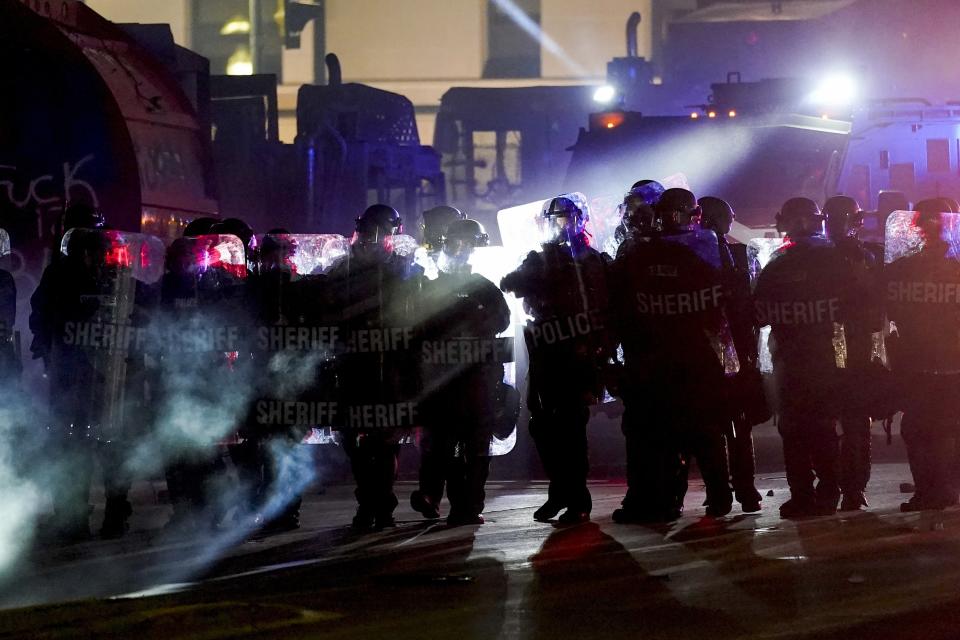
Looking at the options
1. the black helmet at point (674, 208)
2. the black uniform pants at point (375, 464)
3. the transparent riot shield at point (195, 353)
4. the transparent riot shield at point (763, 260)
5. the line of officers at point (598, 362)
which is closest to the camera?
the black helmet at point (674, 208)

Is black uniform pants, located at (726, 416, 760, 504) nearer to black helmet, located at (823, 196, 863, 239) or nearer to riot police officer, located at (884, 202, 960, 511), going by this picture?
riot police officer, located at (884, 202, 960, 511)

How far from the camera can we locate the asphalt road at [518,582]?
573 centimetres

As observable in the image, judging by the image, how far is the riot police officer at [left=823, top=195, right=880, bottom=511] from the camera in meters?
8.89

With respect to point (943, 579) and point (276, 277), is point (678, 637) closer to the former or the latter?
point (943, 579)

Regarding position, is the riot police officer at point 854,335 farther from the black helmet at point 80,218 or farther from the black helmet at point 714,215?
the black helmet at point 80,218

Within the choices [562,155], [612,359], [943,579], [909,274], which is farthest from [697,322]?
[562,155]

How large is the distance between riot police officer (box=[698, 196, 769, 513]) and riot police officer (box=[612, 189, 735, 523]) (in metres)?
0.08

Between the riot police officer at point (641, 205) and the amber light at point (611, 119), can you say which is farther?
the amber light at point (611, 119)

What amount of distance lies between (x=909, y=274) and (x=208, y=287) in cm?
446

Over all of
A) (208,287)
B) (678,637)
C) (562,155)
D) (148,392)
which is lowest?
(678,637)

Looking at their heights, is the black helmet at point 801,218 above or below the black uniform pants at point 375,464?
above

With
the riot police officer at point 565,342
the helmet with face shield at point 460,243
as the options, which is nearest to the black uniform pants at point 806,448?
the riot police officer at point 565,342

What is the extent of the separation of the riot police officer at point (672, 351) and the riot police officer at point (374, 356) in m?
1.42

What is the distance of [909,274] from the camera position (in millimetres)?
8938
